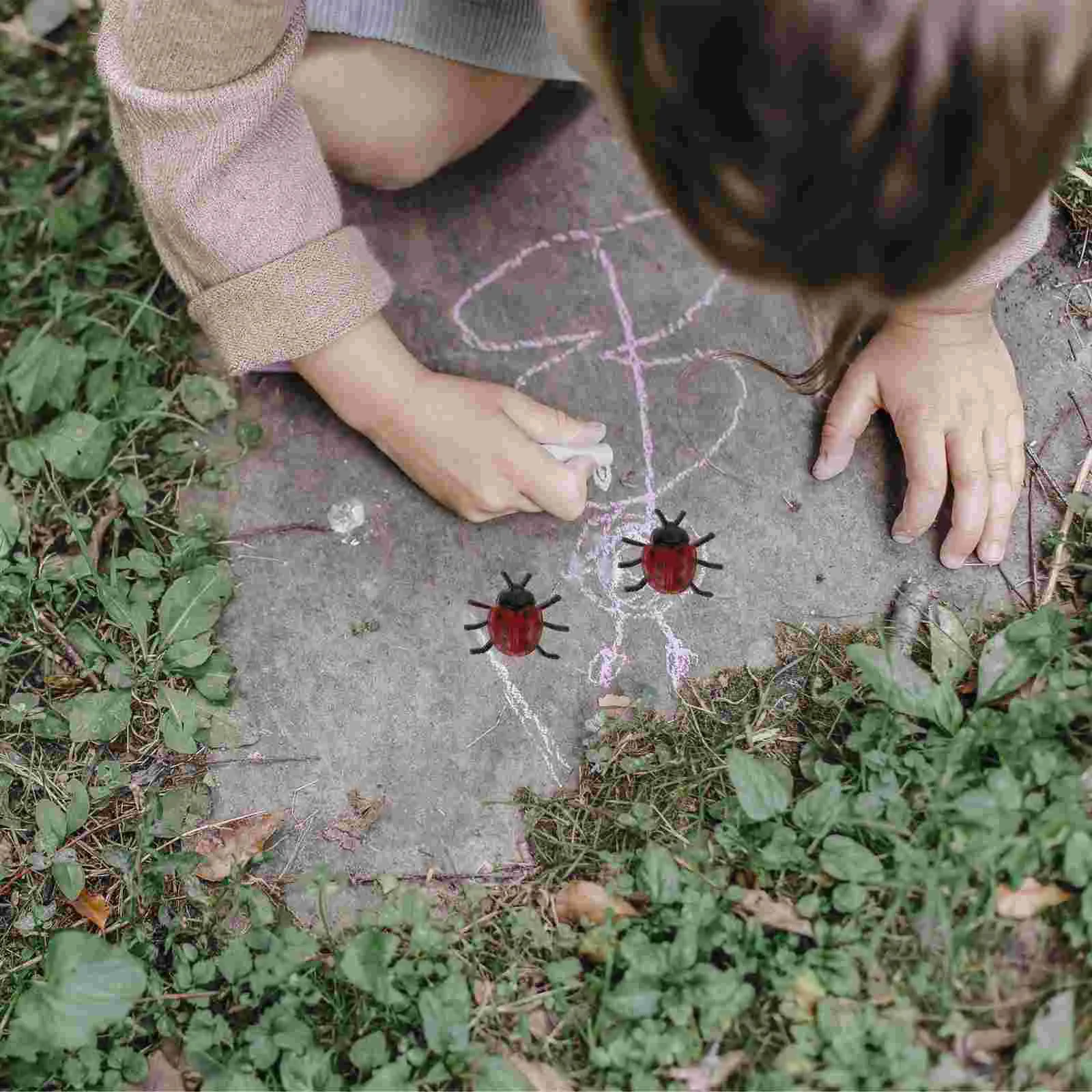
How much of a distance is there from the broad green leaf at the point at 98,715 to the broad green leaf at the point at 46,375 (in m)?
0.54

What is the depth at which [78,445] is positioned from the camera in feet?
6.03

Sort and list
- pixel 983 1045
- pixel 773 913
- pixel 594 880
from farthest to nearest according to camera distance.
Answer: pixel 594 880 < pixel 773 913 < pixel 983 1045

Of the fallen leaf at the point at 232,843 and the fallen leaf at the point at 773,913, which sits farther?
the fallen leaf at the point at 232,843

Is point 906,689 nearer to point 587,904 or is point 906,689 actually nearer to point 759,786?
point 759,786

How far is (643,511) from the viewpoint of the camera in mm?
1810

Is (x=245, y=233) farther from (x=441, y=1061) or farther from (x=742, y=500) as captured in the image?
(x=441, y=1061)

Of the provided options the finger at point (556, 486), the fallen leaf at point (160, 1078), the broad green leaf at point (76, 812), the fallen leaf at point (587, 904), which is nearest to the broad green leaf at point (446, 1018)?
the fallen leaf at point (587, 904)

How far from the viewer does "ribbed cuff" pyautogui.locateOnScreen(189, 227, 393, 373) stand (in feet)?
5.28

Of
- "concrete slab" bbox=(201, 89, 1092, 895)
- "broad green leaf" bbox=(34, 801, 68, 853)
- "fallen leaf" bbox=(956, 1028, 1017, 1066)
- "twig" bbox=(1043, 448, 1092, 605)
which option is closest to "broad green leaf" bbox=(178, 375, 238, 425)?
"concrete slab" bbox=(201, 89, 1092, 895)

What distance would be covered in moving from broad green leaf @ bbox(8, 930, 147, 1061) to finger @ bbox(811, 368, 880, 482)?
4.01 feet

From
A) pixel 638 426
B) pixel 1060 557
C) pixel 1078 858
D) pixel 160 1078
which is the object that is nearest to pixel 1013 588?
pixel 1060 557

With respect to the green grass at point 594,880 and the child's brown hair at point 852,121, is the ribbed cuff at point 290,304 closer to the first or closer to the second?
the green grass at point 594,880

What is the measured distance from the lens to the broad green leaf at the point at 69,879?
1552 mm

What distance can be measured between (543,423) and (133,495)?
0.67m
